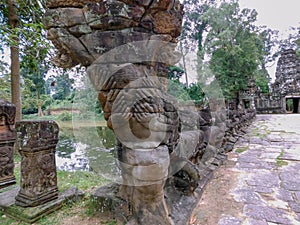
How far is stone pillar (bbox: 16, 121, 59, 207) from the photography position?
6.26 ft

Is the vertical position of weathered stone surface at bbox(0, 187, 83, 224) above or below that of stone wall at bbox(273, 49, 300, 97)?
below

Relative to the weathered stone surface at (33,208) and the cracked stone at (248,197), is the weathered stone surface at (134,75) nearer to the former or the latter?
the cracked stone at (248,197)

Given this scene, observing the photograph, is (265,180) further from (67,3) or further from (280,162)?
(67,3)

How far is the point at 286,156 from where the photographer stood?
10.5ft

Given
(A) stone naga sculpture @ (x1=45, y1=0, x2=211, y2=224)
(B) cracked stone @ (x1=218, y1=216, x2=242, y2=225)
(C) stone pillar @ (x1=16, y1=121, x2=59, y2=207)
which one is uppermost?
(A) stone naga sculpture @ (x1=45, y1=0, x2=211, y2=224)

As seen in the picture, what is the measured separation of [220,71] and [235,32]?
1913mm

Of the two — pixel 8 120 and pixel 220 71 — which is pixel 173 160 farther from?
pixel 220 71

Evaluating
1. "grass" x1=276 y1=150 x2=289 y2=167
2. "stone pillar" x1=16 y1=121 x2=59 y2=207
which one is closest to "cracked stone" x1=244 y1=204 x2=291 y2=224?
"grass" x1=276 y1=150 x2=289 y2=167

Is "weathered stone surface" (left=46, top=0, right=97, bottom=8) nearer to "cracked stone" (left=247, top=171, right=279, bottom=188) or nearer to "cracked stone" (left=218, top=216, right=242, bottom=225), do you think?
A: "cracked stone" (left=218, top=216, right=242, bottom=225)

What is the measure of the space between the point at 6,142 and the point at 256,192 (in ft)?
10.8

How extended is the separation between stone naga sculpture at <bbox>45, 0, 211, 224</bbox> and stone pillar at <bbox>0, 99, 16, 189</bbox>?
80.1 inches

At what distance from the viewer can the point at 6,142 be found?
2.83m

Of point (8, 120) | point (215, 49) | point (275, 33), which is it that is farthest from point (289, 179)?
point (275, 33)

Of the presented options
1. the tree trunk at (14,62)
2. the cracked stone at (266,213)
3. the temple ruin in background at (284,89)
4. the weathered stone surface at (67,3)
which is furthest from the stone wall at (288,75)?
the weathered stone surface at (67,3)
